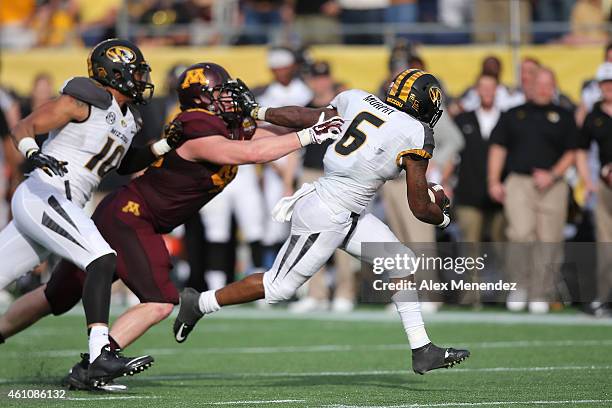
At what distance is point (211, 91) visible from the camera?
8.08 m

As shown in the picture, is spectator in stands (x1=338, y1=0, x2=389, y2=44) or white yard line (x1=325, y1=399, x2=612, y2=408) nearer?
white yard line (x1=325, y1=399, x2=612, y2=408)

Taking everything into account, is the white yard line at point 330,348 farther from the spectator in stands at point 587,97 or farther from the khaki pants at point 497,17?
the khaki pants at point 497,17

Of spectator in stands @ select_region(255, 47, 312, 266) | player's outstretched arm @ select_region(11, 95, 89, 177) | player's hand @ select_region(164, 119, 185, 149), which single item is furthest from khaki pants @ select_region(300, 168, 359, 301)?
player's outstretched arm @ select_region(11, 95, 89, 177)

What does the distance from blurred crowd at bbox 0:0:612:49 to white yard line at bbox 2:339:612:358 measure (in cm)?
499

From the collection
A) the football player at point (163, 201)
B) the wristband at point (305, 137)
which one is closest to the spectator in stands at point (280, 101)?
the football player at point (163, 201)

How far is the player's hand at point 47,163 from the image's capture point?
7211 mm

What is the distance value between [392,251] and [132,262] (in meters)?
1.61

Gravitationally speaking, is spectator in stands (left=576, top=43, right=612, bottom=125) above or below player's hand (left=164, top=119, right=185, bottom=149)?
above

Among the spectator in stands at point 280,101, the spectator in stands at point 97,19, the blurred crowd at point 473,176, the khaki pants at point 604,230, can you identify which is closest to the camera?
the khaki pants at point 604,230

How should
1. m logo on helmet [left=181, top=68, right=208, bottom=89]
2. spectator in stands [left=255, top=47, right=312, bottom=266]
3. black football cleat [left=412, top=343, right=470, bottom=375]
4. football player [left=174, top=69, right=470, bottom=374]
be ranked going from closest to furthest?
black football cleat [left=412, top=343, right=470, bottom=375] < football player [left=174, top=69, right=470, bottom=374] < m logo on helmet [left=181, top=68, right=208, bottom=89] < spectator in stands [left=255, top=47, right=312, bottom=266]

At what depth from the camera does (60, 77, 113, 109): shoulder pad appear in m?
7.64

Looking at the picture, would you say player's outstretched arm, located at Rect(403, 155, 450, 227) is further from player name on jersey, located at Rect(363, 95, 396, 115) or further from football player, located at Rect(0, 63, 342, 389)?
football player, located at Rect(0, 63, 342, 389)

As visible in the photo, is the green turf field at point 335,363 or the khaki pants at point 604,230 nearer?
the green turf field at point 335,363

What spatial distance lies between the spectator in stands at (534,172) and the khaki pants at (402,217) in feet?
2.54
